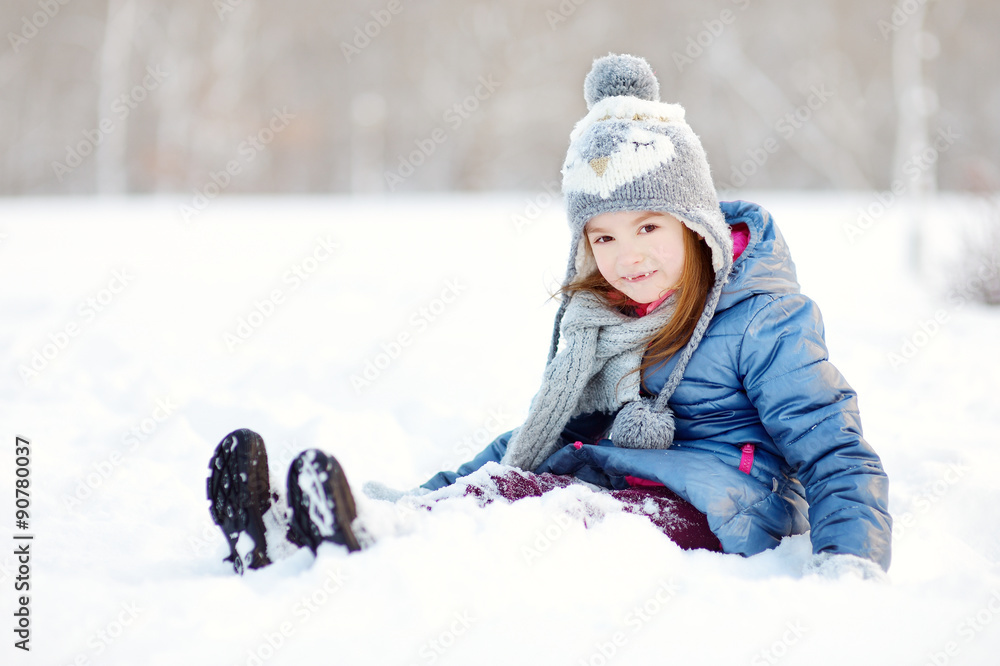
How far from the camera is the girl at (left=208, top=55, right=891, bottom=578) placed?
148 cm

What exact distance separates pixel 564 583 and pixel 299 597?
0.46 meters

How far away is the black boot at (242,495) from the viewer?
4.57ft

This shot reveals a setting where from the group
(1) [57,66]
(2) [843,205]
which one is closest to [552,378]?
(2) [843,205]

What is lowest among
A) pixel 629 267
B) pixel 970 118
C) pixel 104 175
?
pixel 629 267

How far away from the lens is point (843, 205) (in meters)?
9.68

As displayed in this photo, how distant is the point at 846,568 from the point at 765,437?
41 cm

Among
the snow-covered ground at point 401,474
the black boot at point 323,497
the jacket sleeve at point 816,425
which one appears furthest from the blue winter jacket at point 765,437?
the black boot at point 323,497

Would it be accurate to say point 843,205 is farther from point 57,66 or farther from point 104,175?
point 57,66

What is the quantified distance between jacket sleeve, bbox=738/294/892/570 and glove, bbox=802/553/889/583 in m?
0.03

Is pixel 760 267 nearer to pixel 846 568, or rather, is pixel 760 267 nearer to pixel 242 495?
pixel 846 568

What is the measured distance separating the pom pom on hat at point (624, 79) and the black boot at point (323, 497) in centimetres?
110

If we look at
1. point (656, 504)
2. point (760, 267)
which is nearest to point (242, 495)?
point (656, 504)

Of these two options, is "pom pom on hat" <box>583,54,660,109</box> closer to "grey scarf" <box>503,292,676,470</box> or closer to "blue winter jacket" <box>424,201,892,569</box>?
"blue winter jacket" <box>424,201,892,569</box>

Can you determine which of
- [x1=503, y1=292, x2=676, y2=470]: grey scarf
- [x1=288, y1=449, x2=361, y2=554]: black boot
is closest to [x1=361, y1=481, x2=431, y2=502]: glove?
[x1=503, y1=292, x2=676, y2=470]: grey scarf
